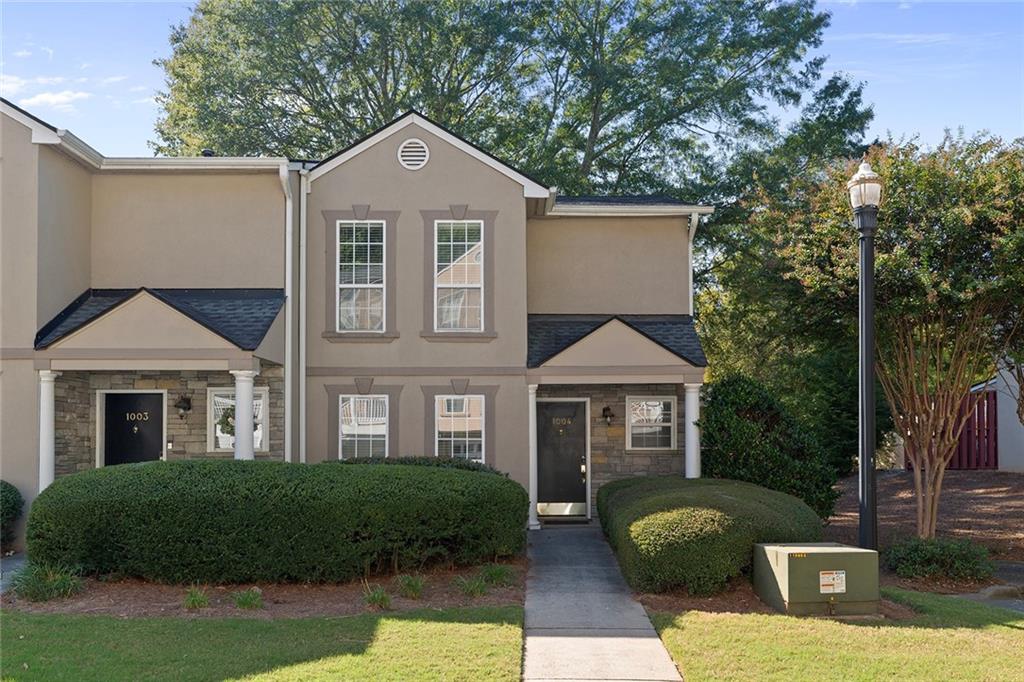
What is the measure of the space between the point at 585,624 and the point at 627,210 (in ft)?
28.9

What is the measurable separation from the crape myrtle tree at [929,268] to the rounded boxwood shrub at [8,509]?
11503 millimetres

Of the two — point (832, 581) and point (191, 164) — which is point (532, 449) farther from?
point (191, 164)

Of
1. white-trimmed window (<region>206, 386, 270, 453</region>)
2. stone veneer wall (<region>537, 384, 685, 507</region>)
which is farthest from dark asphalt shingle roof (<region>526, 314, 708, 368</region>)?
white-trimmed window (<region>206, 386, 270, 453</region>)

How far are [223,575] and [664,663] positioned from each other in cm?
513

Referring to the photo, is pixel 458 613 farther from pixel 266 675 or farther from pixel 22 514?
pixel 22 514

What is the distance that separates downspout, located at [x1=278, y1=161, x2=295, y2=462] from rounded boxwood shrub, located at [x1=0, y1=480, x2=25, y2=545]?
3.78m

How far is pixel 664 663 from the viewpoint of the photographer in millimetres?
8164

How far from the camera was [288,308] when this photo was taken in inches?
604

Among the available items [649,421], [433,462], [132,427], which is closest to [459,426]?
[433,462]

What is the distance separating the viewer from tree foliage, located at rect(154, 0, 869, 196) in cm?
2603

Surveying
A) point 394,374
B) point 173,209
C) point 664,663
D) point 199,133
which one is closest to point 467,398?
point 394,374

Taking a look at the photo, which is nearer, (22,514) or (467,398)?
(22,514)

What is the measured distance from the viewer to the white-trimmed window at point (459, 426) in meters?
15.7

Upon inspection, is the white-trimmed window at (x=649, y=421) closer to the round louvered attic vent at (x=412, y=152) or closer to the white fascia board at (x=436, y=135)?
the white fascia board at (x=436, y=135)
